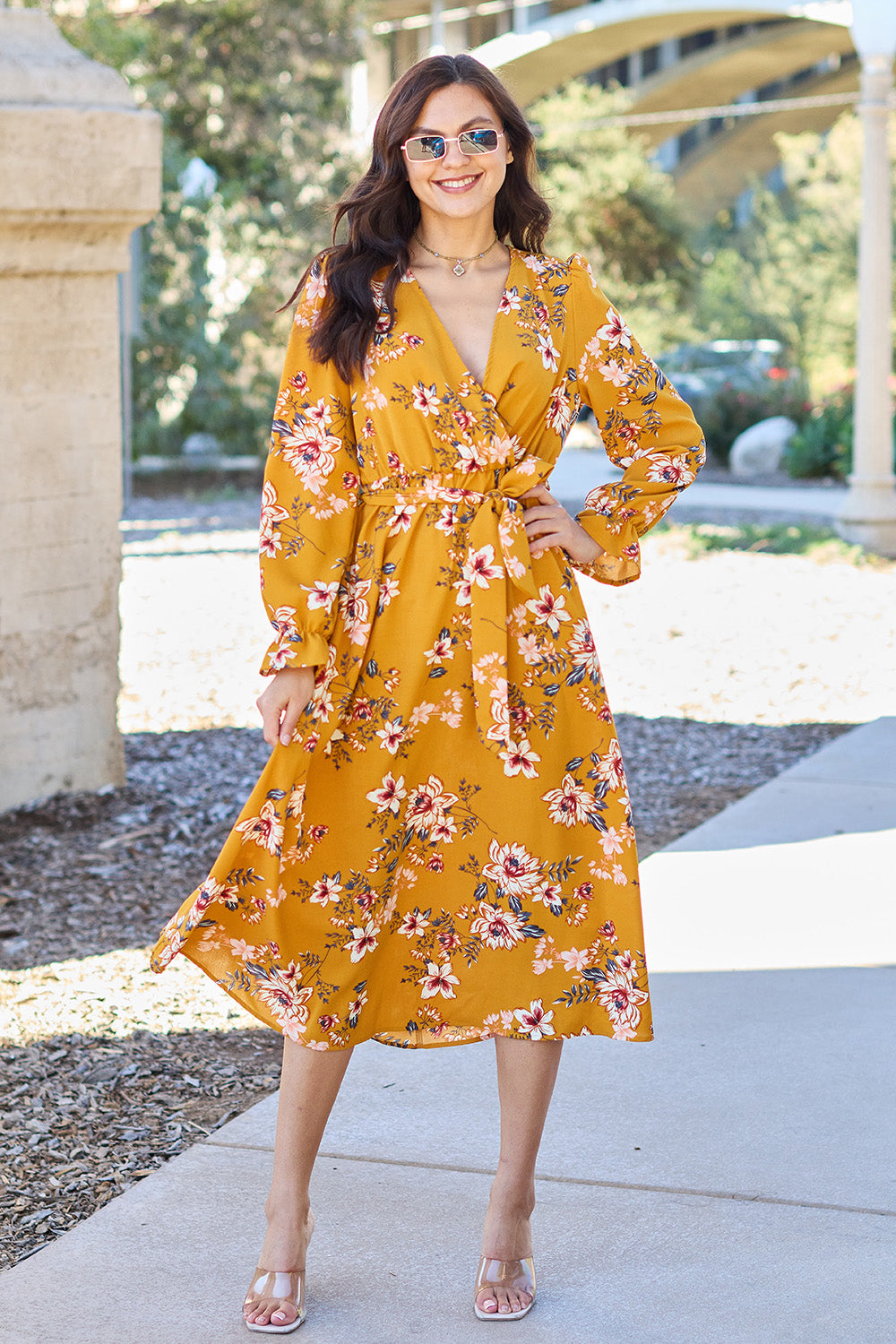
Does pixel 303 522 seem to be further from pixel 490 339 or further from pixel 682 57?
pixel 682 57

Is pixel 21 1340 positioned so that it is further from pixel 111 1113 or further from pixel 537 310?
pixel 537 310

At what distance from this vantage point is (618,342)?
2.62 metres

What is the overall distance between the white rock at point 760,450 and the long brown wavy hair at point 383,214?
51.0ft

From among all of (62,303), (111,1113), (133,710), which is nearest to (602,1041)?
(111,1113)

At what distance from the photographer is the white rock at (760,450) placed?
17828 millimetres

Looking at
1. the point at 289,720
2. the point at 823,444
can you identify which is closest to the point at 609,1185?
the point at 289,720

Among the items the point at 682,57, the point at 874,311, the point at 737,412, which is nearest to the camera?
the point at 874,311

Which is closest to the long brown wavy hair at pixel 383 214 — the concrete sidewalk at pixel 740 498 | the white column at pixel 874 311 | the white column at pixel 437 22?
the white column at pixel 874 311

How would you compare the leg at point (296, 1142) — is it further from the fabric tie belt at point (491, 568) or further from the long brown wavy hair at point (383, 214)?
the long brown wavy hair at point (383, 214)

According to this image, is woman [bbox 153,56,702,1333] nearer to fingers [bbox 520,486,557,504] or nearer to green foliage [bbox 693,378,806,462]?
fingers [bbox 520,486,557,504]

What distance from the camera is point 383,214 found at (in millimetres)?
2555

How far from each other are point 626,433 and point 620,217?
28.4 meters

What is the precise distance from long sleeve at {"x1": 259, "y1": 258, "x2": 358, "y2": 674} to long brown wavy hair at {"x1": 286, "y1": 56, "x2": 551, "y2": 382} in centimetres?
4

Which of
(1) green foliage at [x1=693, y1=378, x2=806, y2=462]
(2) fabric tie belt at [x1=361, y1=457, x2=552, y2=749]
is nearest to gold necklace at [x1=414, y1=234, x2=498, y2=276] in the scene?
(2) fabric tie belt at [x1=361, y1=457, x2=552, y2=749]
